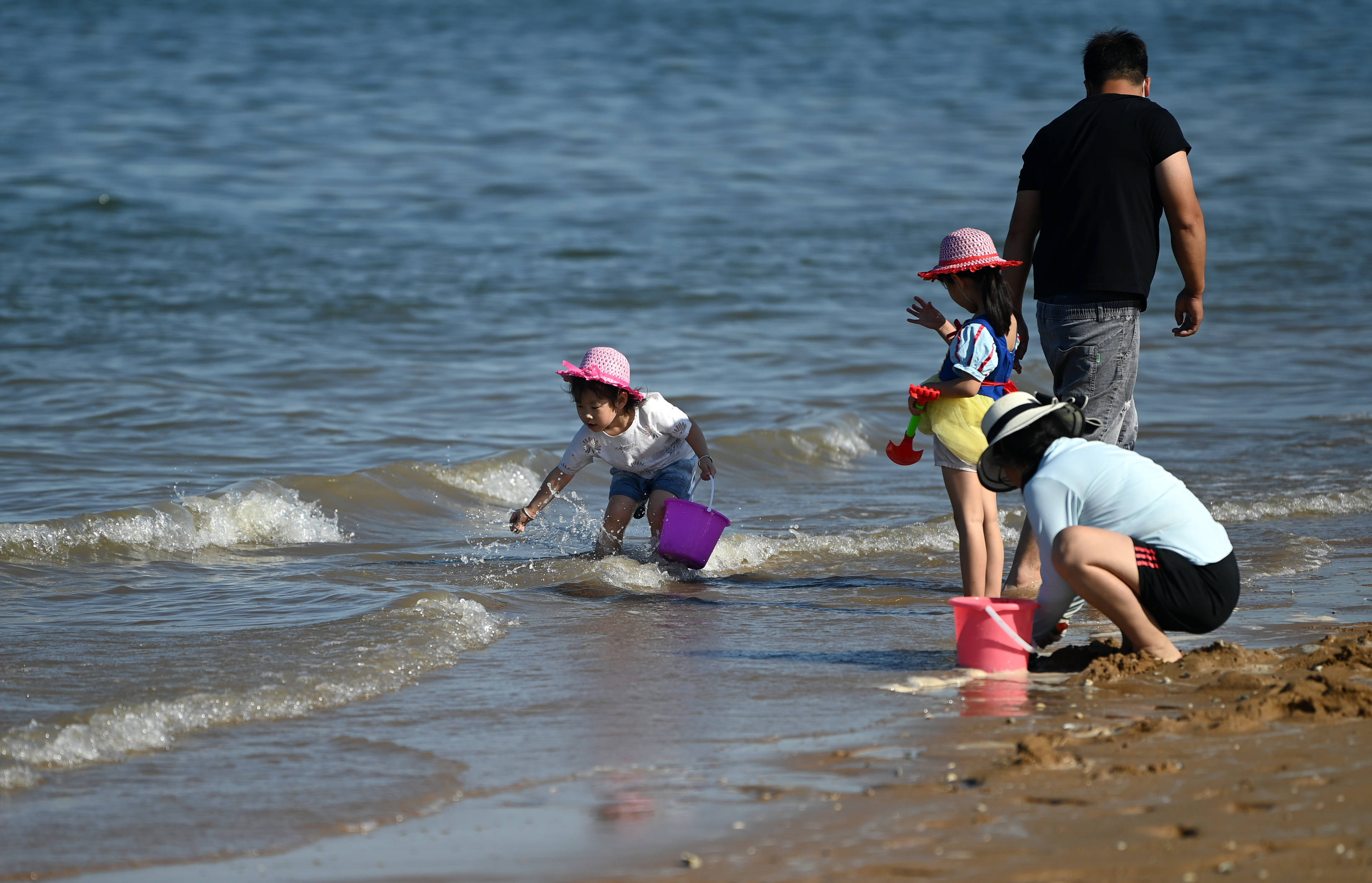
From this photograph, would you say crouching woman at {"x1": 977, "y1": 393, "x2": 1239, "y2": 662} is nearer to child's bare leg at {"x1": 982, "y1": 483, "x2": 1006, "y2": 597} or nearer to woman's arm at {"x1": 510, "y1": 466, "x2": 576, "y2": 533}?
child's bare leg at {"x1": 982, "y1": 483, "x2": 1006, "y2": 597}

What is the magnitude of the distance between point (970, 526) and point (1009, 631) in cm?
93

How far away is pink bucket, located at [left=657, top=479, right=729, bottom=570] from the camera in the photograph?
18.6ft

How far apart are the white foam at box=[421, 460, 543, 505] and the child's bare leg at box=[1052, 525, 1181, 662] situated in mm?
4815

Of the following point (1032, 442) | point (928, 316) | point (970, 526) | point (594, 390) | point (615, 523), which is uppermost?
point (928, 316)

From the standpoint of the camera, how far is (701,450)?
235 inches

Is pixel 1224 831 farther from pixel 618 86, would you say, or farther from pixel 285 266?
pixel 618 86

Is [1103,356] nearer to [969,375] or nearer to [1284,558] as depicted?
[969,375]

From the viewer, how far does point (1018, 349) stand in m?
5.08

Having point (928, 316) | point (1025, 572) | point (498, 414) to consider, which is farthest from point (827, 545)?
point (498, 414)

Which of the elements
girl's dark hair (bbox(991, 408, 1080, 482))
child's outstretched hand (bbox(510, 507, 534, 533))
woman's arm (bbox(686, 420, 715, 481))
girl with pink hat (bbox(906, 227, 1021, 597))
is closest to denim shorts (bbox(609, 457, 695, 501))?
woman's arm (bbox(686, 420, 715, 481))

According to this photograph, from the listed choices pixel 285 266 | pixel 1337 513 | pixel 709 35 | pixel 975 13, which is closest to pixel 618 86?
pixel 709 35

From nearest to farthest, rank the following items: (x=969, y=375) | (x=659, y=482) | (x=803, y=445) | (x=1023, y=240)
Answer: (x=969, y=375)
(x=1023, y=240)
(x=659, y=482)
(x=803, y=445)

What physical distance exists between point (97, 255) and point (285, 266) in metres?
2.40

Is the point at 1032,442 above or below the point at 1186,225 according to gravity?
below
